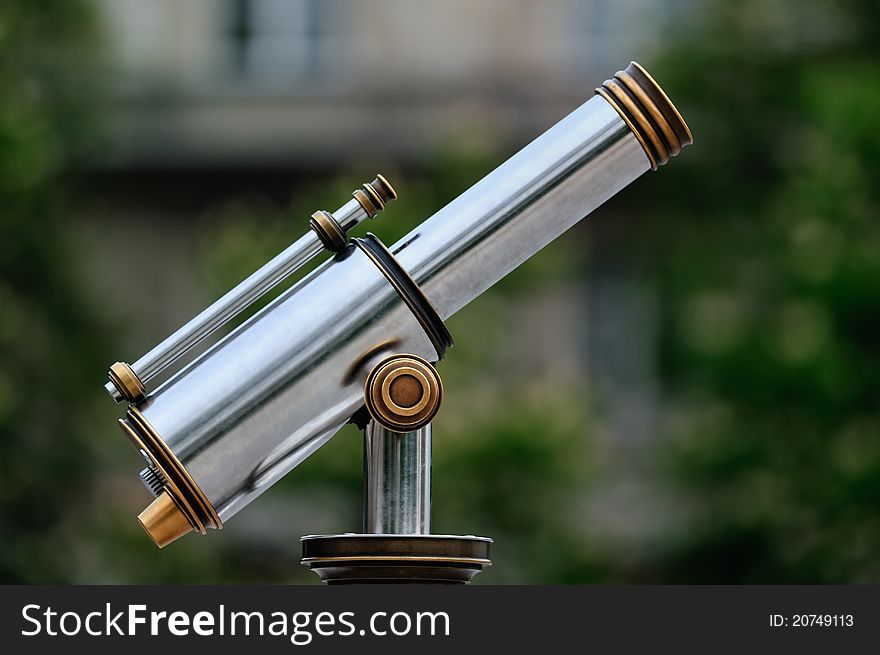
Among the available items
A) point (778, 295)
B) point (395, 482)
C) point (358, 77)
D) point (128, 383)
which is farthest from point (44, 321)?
A: point (395, 482)

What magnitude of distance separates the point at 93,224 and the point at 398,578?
13848mm

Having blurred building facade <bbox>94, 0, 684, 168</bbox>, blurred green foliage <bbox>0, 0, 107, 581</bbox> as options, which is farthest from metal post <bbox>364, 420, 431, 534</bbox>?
blurred building facade <bbox>94, 0, 684, 168</bbox>

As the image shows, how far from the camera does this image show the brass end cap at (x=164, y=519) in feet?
8.59

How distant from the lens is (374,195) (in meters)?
2.77

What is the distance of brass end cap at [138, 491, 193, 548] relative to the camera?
2619 millimetres

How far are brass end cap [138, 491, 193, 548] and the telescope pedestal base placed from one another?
0.25 metres

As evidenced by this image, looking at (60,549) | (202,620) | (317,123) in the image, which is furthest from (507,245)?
(317,123)

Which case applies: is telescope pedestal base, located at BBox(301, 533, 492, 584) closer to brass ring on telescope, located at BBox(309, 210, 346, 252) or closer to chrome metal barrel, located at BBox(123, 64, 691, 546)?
chrome metal barrel, located at BBox(123, 64, 691, 546)

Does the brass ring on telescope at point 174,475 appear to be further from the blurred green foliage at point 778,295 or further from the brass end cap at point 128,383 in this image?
the blurred green foliage at point 778,295

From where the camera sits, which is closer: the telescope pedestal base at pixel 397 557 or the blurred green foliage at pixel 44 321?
the telescope pedestal base at pixel 397 557

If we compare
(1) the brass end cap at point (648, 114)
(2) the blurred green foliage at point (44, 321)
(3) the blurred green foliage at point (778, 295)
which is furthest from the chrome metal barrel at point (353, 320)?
(2) the blurred green foliage at point (44, 321)

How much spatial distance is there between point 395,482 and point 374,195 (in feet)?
1.74

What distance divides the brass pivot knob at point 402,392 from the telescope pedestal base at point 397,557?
7.8 inches

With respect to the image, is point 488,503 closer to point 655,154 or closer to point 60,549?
point 60,549
